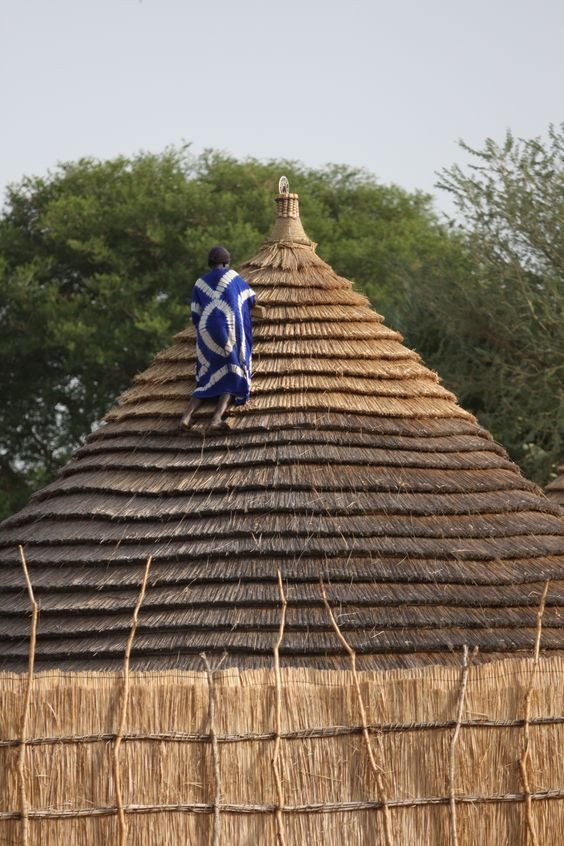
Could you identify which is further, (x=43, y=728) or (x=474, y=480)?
(x=474, y=480)

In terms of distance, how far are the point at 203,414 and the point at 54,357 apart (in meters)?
20.7

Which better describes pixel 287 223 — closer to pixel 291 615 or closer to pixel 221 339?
pixel 221 339

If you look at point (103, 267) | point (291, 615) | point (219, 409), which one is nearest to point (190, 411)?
point (219, 409)

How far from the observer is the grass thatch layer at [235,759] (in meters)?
7.02

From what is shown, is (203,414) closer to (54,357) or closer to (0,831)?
(0,831)

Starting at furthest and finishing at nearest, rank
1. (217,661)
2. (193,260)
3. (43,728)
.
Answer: (193,260) < (217,661) < (43,728)

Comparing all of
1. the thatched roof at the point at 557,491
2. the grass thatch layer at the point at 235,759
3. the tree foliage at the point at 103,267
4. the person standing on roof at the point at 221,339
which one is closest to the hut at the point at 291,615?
the grass thatch layer at the point at 235,759

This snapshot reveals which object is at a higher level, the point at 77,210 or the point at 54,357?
the point at 77,210

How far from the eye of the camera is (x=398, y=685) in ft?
23.3

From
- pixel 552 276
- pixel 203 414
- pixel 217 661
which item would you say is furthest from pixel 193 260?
pixel 217 661

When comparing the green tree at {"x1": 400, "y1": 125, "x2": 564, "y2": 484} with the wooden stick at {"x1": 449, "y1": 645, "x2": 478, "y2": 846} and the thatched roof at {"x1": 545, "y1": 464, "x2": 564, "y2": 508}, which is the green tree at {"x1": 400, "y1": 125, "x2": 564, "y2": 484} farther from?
the wooden stick at {"x1": 449, "y1": 645, "x2": 478, "y2": 846}

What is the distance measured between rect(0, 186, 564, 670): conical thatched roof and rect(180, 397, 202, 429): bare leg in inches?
3.7

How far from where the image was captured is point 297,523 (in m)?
9.59

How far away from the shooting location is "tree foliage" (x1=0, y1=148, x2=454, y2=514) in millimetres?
29078
